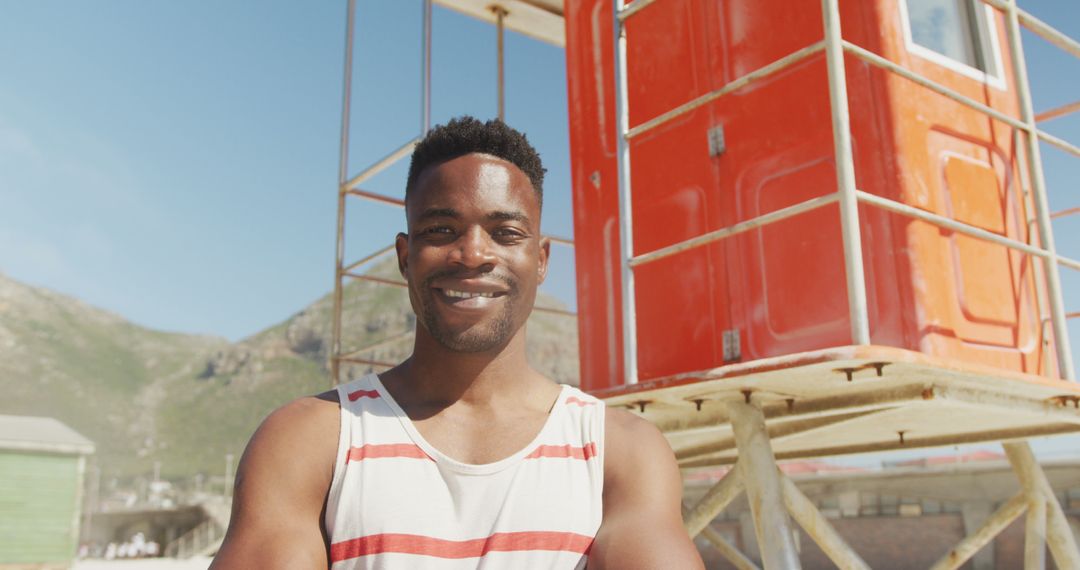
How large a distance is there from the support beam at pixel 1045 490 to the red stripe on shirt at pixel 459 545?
5.17 metres

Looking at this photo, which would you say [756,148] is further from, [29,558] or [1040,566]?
[29,558]

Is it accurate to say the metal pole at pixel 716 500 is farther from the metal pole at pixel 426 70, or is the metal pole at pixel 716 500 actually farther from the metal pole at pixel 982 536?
the metal pole at pixel 426 70

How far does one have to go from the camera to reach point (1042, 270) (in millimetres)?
4770

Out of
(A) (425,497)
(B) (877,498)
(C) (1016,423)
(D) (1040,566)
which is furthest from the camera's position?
(B) (877,498)

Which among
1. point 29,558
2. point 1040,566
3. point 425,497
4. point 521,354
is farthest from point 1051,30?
point 29,558

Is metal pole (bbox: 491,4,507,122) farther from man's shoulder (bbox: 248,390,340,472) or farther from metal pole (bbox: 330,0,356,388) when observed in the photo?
man's shoulder (bbox: 248,390,340,472)

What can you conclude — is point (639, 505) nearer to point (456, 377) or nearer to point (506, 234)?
point (456, 377)

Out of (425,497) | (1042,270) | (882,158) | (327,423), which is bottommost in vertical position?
(425,497)

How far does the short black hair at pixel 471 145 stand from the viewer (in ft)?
7.03

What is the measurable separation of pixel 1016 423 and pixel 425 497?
4.79m

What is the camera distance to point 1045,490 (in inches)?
233

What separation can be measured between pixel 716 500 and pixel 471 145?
3.41 metres

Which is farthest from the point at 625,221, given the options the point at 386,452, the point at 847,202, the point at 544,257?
the point at 386,452

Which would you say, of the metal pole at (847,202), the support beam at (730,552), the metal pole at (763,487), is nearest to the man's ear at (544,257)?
the metal pole at (847,202)
